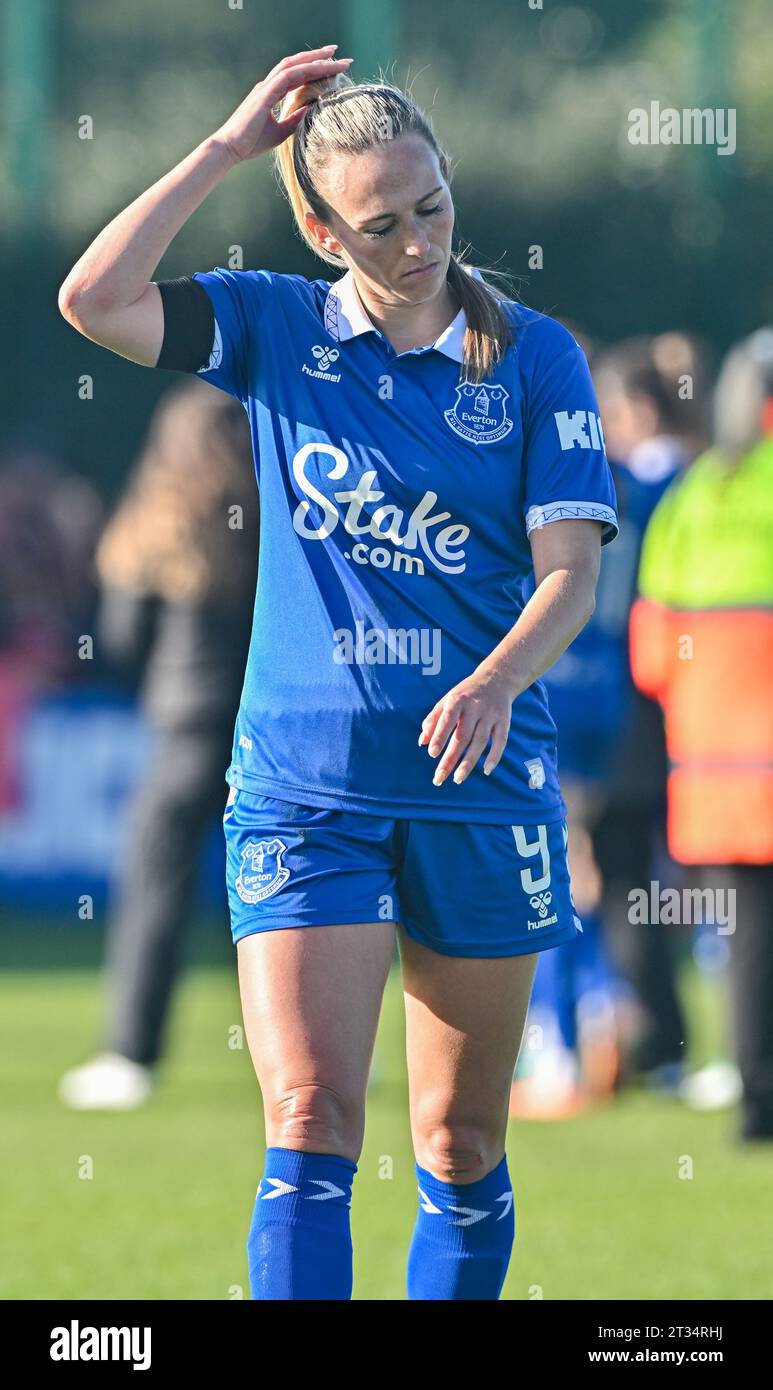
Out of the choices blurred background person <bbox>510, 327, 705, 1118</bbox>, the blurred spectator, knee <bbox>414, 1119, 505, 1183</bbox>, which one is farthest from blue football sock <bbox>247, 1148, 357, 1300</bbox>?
the blurred spectator

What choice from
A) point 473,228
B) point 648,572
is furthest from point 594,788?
point 473,228

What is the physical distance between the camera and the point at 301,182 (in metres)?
3.77

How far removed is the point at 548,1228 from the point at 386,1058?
293cm

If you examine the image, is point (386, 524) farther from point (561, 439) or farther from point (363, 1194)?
point (363, 1194)

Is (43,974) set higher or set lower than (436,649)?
lower

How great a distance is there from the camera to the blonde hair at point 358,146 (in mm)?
3627

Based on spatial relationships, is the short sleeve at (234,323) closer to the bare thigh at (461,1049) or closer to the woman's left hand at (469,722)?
the woman's left hand at (469,722)

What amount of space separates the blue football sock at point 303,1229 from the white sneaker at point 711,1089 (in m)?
4.07

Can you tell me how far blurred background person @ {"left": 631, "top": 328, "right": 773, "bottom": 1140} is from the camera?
682cm

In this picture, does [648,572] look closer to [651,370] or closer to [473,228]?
[651,370]

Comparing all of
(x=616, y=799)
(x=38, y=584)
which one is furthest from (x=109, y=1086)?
(x=38, y=584)

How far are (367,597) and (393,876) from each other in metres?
0.47

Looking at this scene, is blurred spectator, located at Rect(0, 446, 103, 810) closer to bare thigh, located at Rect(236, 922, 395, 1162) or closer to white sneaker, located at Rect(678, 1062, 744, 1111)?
white sneaker, located at Rect(678, 1062, 744, 1111)
